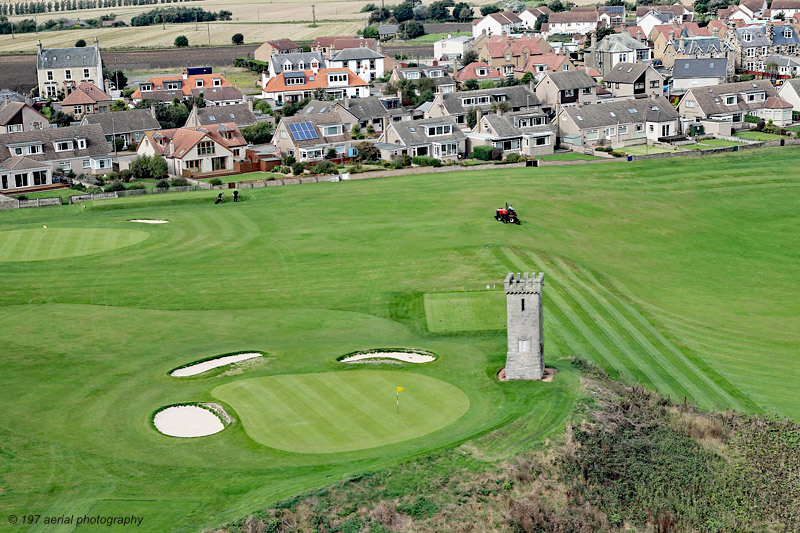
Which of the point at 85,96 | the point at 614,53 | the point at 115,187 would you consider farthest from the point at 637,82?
the point at 115,187

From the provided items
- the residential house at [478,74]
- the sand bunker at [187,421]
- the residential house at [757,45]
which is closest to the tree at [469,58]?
the residential house at [478,74]

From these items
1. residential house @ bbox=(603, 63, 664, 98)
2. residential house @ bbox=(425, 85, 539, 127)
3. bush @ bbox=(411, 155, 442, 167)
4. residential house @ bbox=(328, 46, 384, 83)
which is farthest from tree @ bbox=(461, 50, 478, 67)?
bush @ bbox=(411, 155, 442, 167)

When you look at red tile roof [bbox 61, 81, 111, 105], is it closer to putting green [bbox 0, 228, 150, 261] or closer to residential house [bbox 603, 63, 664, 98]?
putting green [bbox 0, 228, 150, 261]

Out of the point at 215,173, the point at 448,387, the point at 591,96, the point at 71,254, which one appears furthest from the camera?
the point at 591,96

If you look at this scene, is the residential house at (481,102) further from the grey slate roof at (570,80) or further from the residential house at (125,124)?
the residential house at (125,124)

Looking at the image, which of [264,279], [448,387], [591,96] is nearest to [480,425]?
[448,387]

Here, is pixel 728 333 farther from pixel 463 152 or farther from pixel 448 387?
pixel 463 152
